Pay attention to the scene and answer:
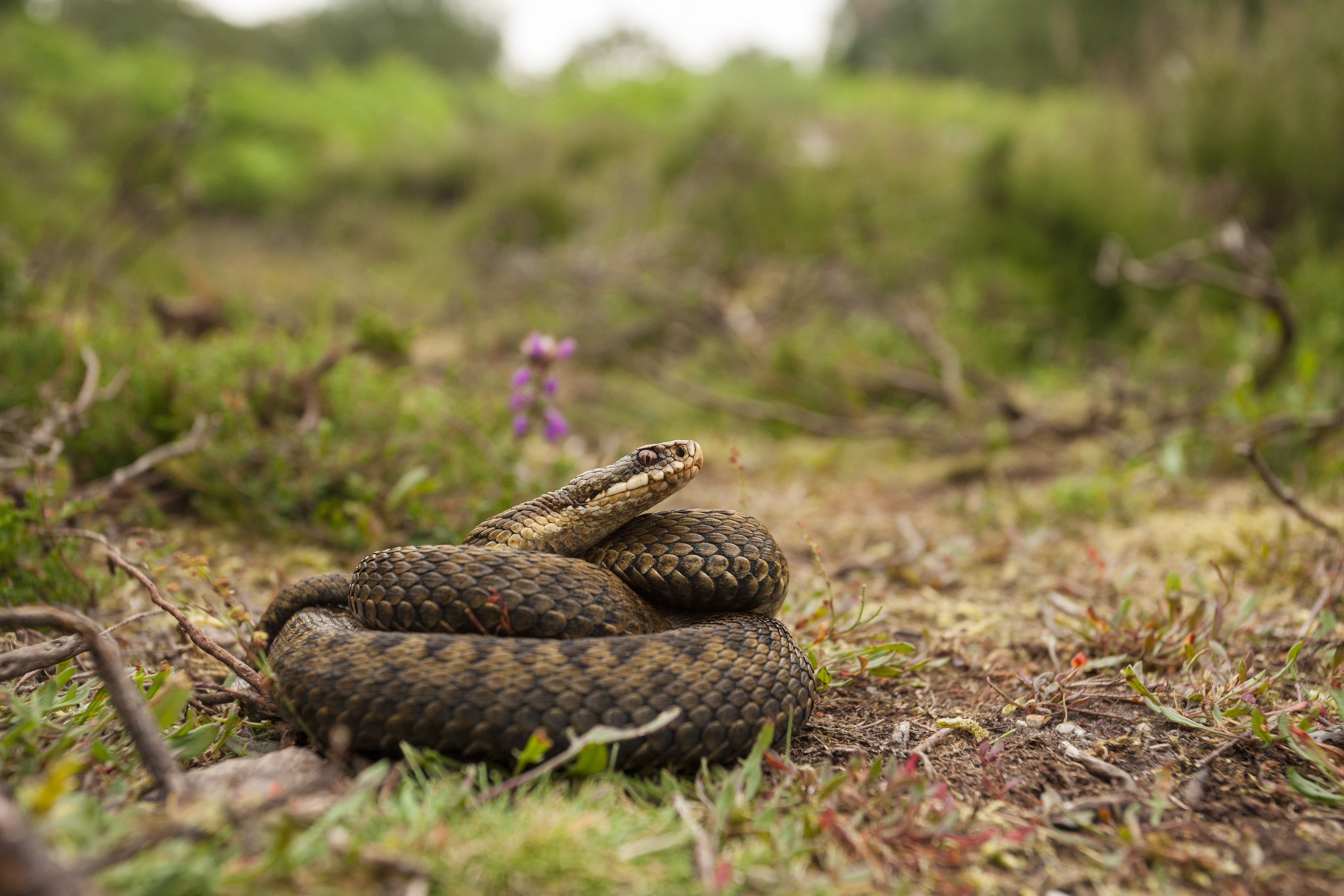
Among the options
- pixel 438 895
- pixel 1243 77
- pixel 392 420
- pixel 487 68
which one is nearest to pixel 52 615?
pixel 438 895

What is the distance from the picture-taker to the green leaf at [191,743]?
204 centimetres

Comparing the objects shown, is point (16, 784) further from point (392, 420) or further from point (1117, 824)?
point (392, 420)

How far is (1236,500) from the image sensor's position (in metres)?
4.87

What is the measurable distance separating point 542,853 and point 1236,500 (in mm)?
4775

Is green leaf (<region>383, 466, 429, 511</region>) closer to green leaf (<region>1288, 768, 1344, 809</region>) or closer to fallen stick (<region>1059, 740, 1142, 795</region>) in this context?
fallen stick (<region>1059, 740, 1142, 795</region>)

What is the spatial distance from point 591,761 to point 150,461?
2875 mm

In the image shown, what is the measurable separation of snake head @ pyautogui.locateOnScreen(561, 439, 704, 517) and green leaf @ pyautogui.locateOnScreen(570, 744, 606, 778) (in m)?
0.80

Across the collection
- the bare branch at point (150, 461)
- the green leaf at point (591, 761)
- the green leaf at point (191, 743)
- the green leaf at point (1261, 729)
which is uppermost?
the bare branch at point (150, 461)

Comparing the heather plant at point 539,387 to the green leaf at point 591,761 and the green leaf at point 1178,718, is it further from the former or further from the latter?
the green leaf at point 1178,718

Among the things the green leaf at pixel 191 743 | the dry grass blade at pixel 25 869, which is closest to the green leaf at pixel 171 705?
the green leaf at pixel 191 743

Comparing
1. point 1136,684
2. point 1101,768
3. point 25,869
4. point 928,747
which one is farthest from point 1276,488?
point 25,869

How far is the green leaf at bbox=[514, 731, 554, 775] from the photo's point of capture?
75.2 inches

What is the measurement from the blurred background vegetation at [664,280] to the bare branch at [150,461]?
102 mm

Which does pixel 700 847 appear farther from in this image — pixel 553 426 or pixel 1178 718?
pixel 553 426
